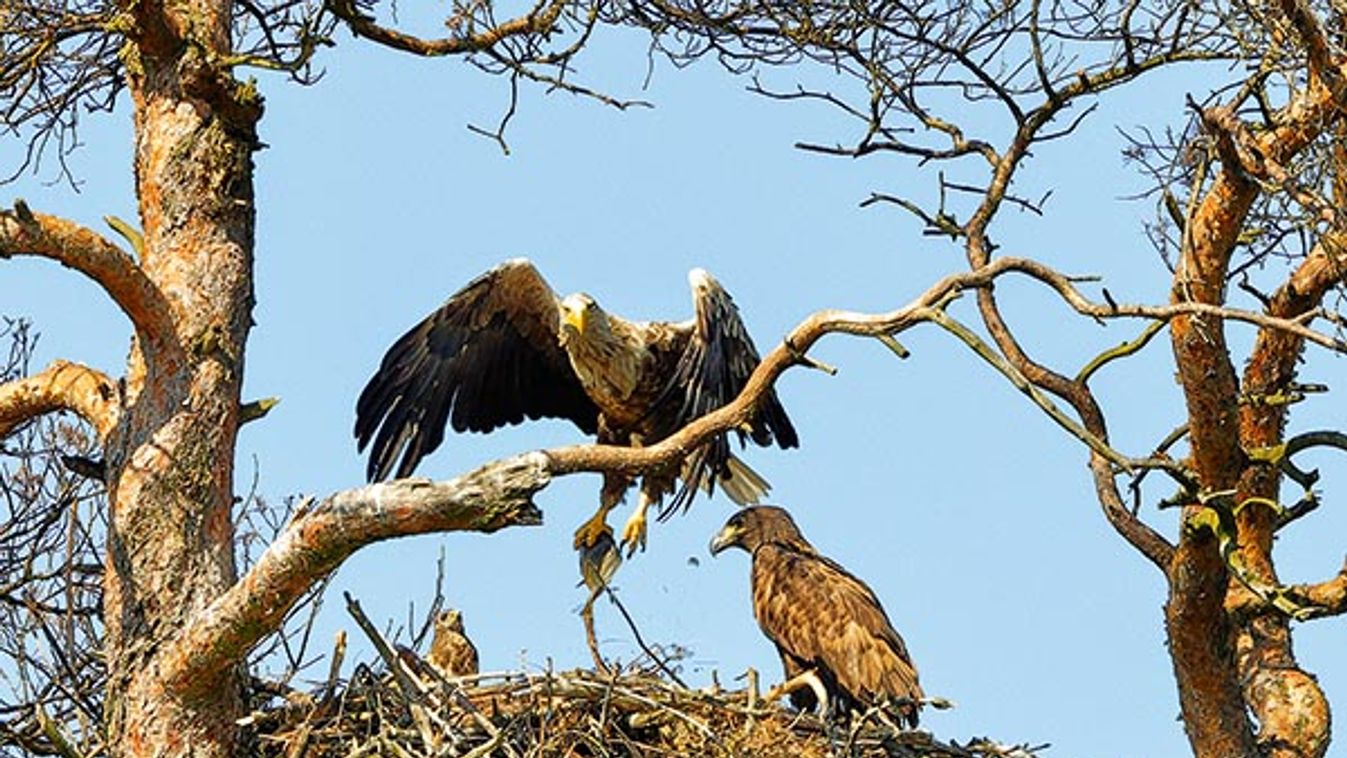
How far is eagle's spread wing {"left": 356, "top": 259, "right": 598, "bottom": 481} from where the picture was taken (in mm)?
9891

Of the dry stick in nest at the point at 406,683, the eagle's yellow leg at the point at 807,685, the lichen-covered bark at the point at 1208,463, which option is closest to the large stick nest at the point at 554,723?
the dry stick in nest at the point at 406,683

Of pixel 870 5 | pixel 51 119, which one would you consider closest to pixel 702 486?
pixel 870 5

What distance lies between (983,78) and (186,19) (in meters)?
3.07

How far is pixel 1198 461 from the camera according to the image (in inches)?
282

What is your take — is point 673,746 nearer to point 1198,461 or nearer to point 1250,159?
point 1198,461

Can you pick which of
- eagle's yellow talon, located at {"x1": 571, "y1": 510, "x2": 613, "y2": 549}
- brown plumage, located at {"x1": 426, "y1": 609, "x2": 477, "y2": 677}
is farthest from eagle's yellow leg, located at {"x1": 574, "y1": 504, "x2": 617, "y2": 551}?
brown plumage, located at {"x1": 426, "y1": 609, "x2": 477, "y2": 677}

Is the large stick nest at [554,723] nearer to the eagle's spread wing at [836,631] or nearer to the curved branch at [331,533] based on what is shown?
the curved branch at [331,533]

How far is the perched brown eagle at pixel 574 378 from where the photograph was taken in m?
10.1

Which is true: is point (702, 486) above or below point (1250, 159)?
above

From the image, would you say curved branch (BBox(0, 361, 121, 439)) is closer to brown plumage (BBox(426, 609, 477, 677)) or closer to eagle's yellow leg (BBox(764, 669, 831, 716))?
brown plumage (BBox(426, 609, 477, 677))

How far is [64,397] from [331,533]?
5.79ft

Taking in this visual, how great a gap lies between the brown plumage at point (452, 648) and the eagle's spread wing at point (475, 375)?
3.57 ft

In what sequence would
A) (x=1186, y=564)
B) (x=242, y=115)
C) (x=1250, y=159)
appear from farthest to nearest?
(x=242, y=115) < (x=1186, y=564) < (x=1250, y=159)

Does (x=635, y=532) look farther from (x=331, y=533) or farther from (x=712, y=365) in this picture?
(x=331, y=533)
